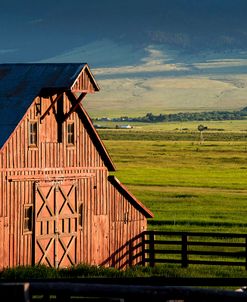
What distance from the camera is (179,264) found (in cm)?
3722

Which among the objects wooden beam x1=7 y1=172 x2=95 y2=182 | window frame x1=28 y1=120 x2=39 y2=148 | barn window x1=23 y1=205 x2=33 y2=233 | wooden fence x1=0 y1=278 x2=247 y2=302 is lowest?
wooden fence x1=0 y1=278 x2=247 y2=302

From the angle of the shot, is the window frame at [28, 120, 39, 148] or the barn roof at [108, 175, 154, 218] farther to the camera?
the barn roof at [108, 175, 154, 218]

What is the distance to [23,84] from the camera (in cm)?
3472

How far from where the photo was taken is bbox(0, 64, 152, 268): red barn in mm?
33562

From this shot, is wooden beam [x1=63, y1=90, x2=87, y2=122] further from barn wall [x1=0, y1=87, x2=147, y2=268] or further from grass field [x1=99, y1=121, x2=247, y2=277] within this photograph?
grass field [x1=99, y1=121, x2=247, y2=277]

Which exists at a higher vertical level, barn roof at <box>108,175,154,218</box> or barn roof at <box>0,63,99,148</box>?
barn roof at <box>0,63,99,148</box>

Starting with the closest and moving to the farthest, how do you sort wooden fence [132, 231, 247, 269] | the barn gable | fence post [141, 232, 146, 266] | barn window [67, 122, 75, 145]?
the barn gable → wooden fence [132, 231, 247, 269] → barn window [67, 122, 75, 145] → fence post [141, 232, 146, 266]

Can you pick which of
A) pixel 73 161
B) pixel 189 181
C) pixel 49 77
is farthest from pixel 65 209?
pixel 189 181

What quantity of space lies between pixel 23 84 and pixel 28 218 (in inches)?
154

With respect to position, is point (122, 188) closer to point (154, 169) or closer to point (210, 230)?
point (210, 230)

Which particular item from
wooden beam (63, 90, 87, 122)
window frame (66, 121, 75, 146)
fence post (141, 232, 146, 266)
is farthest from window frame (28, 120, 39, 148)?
fence post (141, 232, 146, 266)

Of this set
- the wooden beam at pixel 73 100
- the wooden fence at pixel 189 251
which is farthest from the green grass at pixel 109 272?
the wooden beam at pixel 73 100

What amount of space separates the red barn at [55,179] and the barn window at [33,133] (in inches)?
0.6

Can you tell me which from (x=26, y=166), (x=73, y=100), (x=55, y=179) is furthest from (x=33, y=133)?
(x=73, y=100)
